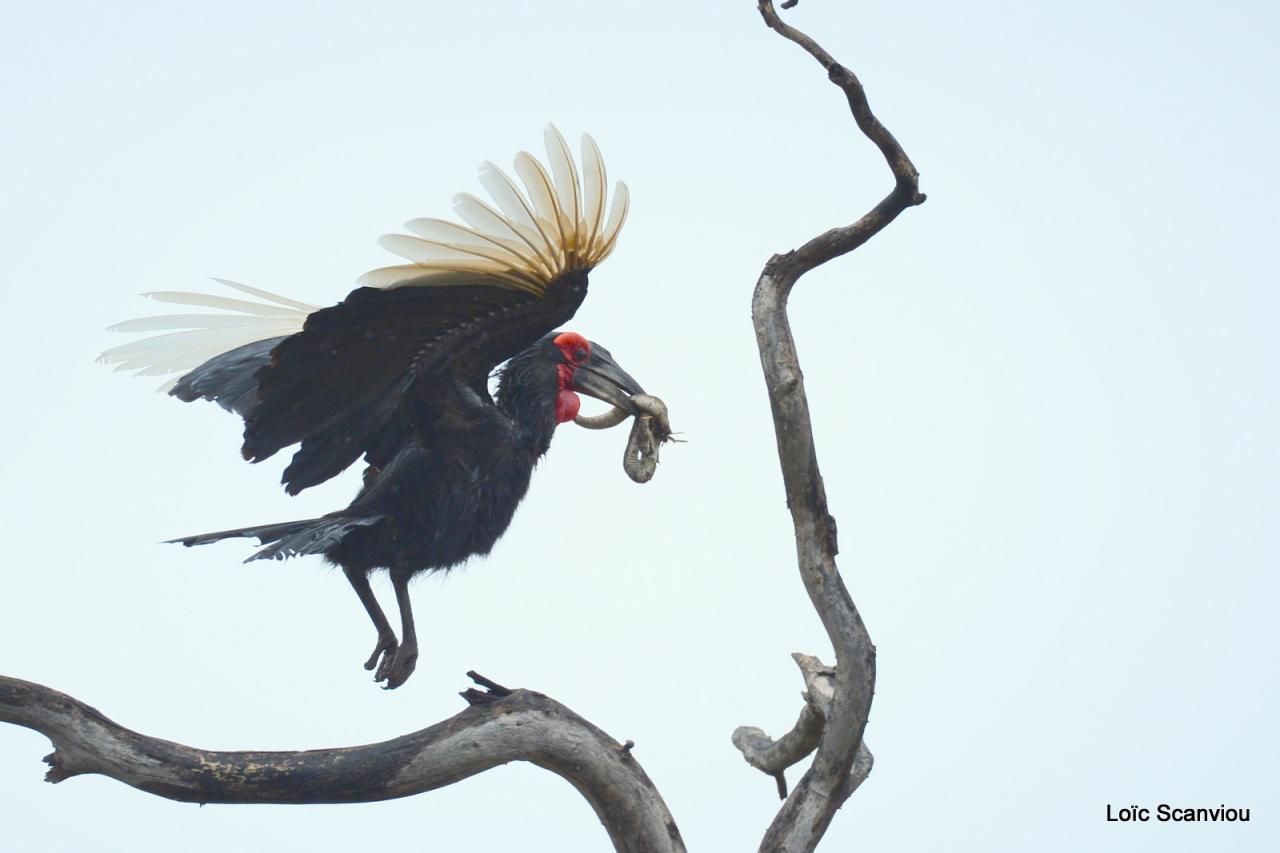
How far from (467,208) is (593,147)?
50 centimetres

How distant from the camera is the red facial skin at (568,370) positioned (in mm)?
6176

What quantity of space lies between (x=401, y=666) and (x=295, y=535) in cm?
72

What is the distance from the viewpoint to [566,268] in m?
5.53

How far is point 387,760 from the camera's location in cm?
515

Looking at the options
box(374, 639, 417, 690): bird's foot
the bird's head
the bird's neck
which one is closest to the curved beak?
the bird's head

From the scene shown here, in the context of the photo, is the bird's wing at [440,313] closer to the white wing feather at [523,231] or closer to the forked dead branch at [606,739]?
the white wing feather at [523,231]

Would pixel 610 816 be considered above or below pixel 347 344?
below

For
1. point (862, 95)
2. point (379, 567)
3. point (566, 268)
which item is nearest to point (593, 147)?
point (566, 268)

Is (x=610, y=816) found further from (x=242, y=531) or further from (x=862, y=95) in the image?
(x=862, y=95)

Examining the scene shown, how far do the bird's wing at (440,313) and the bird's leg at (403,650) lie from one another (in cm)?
53

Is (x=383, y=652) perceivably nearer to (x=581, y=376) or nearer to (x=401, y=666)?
(x=401, y=666)

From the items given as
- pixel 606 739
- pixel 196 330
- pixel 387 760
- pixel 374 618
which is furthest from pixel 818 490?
pixel 196 330

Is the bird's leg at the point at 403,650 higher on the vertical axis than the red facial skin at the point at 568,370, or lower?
lower

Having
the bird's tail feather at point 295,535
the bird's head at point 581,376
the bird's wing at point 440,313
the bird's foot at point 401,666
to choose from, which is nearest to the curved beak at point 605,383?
the bird's head at point 581,376
